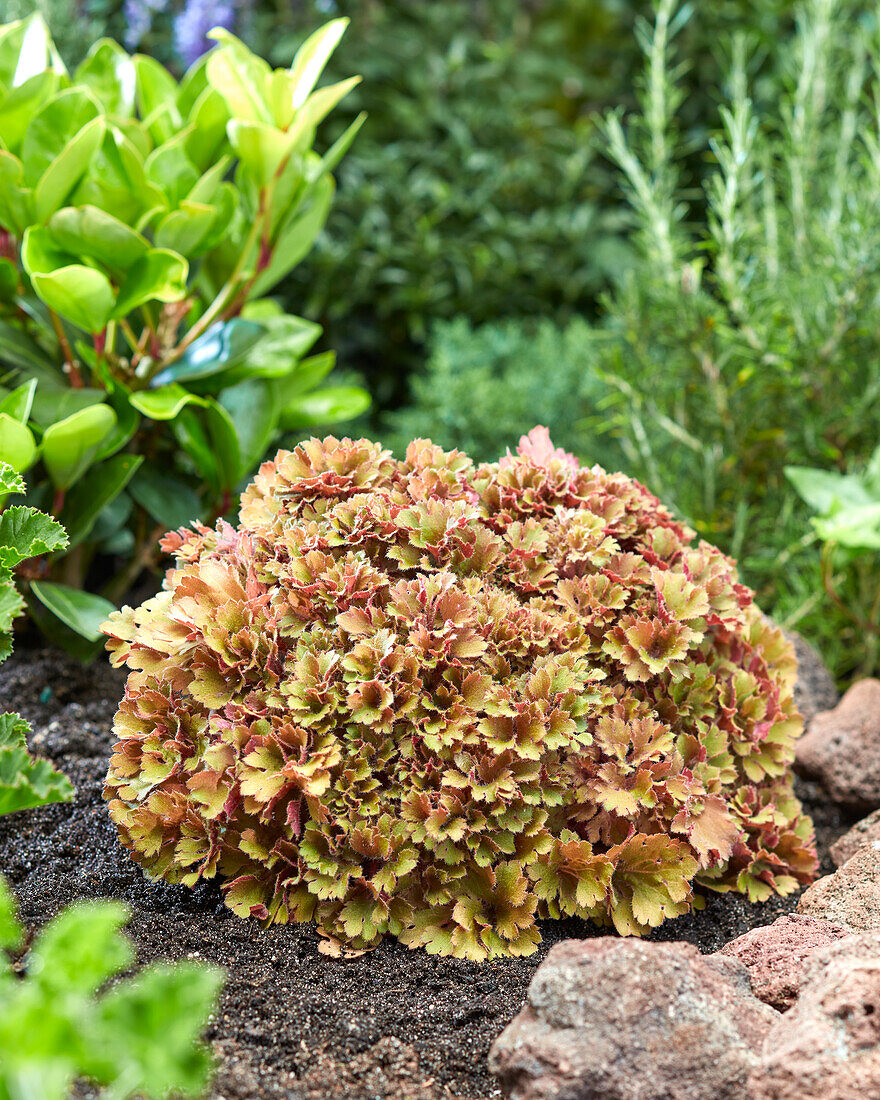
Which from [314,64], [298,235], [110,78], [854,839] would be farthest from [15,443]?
[854,839]

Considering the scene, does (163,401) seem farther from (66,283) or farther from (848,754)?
(848,754)

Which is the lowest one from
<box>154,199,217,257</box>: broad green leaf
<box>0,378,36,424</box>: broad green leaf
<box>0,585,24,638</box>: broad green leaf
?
<box>0,585,24,638</box>: broad green leaf

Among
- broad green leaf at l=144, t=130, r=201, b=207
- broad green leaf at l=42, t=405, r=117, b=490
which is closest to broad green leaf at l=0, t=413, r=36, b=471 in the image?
broad green leaf at l=42, t=405, r=117, b=490

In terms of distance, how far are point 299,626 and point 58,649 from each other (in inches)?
55.0

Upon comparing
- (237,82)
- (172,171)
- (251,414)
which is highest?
(237,82)

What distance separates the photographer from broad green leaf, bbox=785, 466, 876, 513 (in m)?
3.15

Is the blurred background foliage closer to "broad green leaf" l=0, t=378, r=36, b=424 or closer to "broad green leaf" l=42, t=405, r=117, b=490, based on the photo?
"broad green leaf" l=42, t=405, r=117, b=490

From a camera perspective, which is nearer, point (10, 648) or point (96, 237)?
point (10, 648)

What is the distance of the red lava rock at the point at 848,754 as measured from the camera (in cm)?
262

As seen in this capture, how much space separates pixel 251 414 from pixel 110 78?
51.8 inches

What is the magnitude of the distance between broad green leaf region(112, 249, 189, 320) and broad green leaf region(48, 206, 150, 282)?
39mm

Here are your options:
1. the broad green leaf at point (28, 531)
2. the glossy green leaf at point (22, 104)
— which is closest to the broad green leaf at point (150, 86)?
the glossy green leaf at point (22, 104)

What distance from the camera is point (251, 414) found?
3.08 meters

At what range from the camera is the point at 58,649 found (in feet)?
9.69
